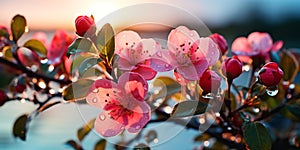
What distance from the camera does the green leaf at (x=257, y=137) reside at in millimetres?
636

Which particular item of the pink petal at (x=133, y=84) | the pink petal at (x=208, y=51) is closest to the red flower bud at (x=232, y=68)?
the pink petal at (x=208, y=51)

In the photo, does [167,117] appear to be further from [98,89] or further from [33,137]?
[33,137]

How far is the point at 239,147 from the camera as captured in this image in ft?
2.47

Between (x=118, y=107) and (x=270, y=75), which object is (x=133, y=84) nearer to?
(x=118, y=107)

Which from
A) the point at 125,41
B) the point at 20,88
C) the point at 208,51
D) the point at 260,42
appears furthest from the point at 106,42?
the point at 260,42

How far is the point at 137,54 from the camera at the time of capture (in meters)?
0.60

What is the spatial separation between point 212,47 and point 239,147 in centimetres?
18

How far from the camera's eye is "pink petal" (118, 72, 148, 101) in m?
0.58

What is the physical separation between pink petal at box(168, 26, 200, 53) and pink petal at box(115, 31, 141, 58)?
4cm

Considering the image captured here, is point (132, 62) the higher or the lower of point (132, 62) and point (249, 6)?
the higher

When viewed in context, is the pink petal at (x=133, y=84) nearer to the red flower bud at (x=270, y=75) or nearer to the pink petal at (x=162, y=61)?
the pink petal at (x=162, y=61)

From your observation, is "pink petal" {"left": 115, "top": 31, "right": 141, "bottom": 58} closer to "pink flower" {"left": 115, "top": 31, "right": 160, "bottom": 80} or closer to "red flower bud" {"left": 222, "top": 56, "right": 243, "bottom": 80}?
"pink flower" {"left": 115, "top": 31, "right": 160, "bottom": 80}

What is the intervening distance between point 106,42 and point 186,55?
0.10 meters

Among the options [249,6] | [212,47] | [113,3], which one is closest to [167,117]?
[212,47]
